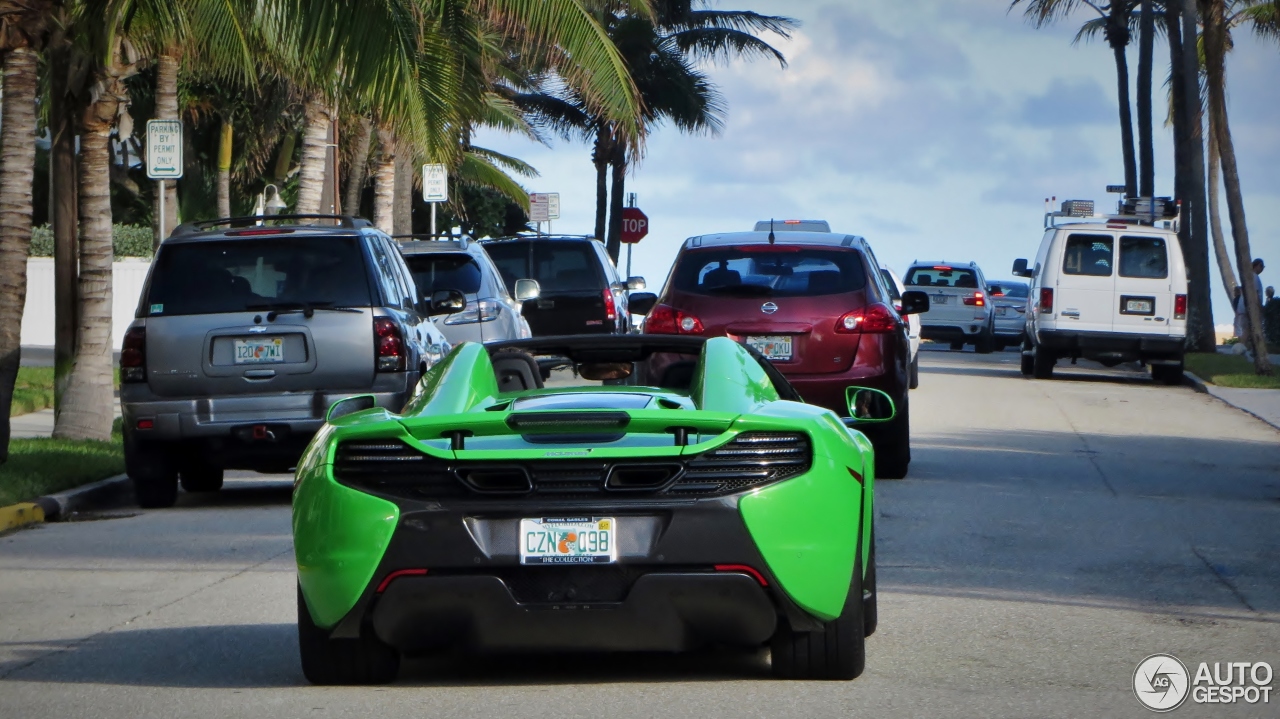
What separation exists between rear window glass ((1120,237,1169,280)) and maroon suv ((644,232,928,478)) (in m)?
14.0

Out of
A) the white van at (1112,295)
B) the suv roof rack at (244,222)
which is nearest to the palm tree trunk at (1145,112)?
the white van at (1112,295)

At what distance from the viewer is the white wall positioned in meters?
31.9

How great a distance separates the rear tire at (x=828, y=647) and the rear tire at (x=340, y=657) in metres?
1.33

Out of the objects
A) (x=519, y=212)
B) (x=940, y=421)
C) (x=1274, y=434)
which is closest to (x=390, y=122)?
(x=940, y=421)

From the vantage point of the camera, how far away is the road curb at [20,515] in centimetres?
1120

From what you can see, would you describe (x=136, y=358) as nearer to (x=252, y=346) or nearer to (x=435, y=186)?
(x=252, y=346)

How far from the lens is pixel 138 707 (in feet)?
19.6

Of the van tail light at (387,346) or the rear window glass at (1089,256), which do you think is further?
the rear window glass at (1089,256)

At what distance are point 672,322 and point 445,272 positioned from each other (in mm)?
5373

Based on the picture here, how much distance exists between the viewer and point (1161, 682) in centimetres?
623

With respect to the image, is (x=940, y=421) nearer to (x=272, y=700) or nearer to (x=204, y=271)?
(x=204, y=271)

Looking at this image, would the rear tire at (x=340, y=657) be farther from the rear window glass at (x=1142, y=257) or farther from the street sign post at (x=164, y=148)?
the rear window glass at (x=1142, y=257)

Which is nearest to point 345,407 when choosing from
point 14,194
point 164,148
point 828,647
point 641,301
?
point 828,647

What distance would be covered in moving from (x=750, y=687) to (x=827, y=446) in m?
0.93
